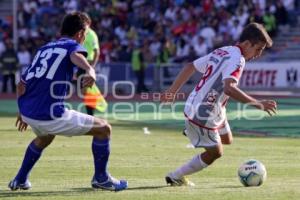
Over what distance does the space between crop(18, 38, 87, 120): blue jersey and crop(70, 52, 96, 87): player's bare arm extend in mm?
108

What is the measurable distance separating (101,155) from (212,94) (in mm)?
1454

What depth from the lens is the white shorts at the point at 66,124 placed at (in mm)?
10445

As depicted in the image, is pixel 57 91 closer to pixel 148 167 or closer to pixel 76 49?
pixel 76 49

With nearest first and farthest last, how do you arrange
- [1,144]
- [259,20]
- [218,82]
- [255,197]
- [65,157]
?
[255,197] → [218,82] → [65,157] → [1,144] → [259,20]

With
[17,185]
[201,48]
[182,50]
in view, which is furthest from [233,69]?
[182,50]

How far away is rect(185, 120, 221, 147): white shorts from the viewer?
36.0ft

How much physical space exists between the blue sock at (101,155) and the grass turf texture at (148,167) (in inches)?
7.3

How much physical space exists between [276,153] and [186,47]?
2197 cm

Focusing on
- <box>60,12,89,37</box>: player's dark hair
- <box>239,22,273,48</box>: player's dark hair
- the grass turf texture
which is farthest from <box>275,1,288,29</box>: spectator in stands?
<box>60,12,89,37</box>: player's dark hair

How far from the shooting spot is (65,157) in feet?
47.2

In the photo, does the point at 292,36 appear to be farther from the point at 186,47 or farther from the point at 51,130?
the point at 51,130

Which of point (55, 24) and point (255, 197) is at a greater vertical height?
point (255, 197)

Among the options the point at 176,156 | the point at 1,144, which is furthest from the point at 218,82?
the point at 1,144

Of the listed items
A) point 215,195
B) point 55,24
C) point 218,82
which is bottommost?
point 55,24
